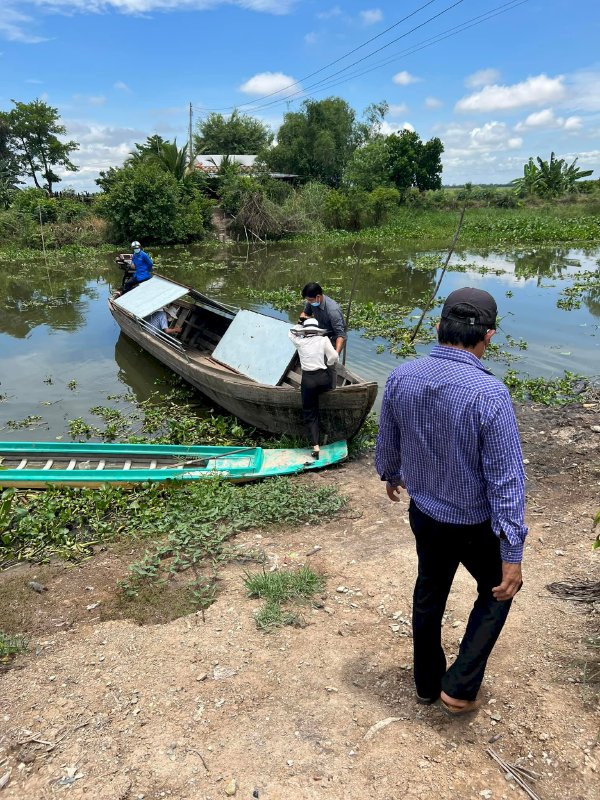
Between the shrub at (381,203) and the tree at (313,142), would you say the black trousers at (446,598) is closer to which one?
the shrub at (381,203)

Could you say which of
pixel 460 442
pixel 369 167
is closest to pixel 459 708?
pixel 460 442

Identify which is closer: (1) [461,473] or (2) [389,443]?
(1) [461,473]

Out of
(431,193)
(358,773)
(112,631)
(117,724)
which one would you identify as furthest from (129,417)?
(431,193)

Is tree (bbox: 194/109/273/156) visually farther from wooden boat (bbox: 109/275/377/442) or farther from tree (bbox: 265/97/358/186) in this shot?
wooden boat (bbox: 109/275/377/442)

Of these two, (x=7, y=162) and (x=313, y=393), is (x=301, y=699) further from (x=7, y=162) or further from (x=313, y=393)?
(x=7, y=162)

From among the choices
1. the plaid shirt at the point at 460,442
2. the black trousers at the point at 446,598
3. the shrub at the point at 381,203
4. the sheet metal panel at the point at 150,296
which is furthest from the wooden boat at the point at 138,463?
the shrub at the point at 381,203

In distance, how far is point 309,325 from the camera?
5695 millimetres

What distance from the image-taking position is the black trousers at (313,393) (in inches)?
221

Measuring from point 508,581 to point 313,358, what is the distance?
381cm

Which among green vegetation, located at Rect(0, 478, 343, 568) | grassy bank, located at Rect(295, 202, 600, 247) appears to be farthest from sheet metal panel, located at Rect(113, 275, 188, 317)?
grassy bank, located at Rect(295, 202, 600, 247)

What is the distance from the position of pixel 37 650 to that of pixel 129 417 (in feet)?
17.3

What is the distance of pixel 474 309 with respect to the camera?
1.92m

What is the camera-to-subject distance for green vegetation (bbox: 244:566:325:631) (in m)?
3.21

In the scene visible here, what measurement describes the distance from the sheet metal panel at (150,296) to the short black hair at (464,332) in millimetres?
7992
